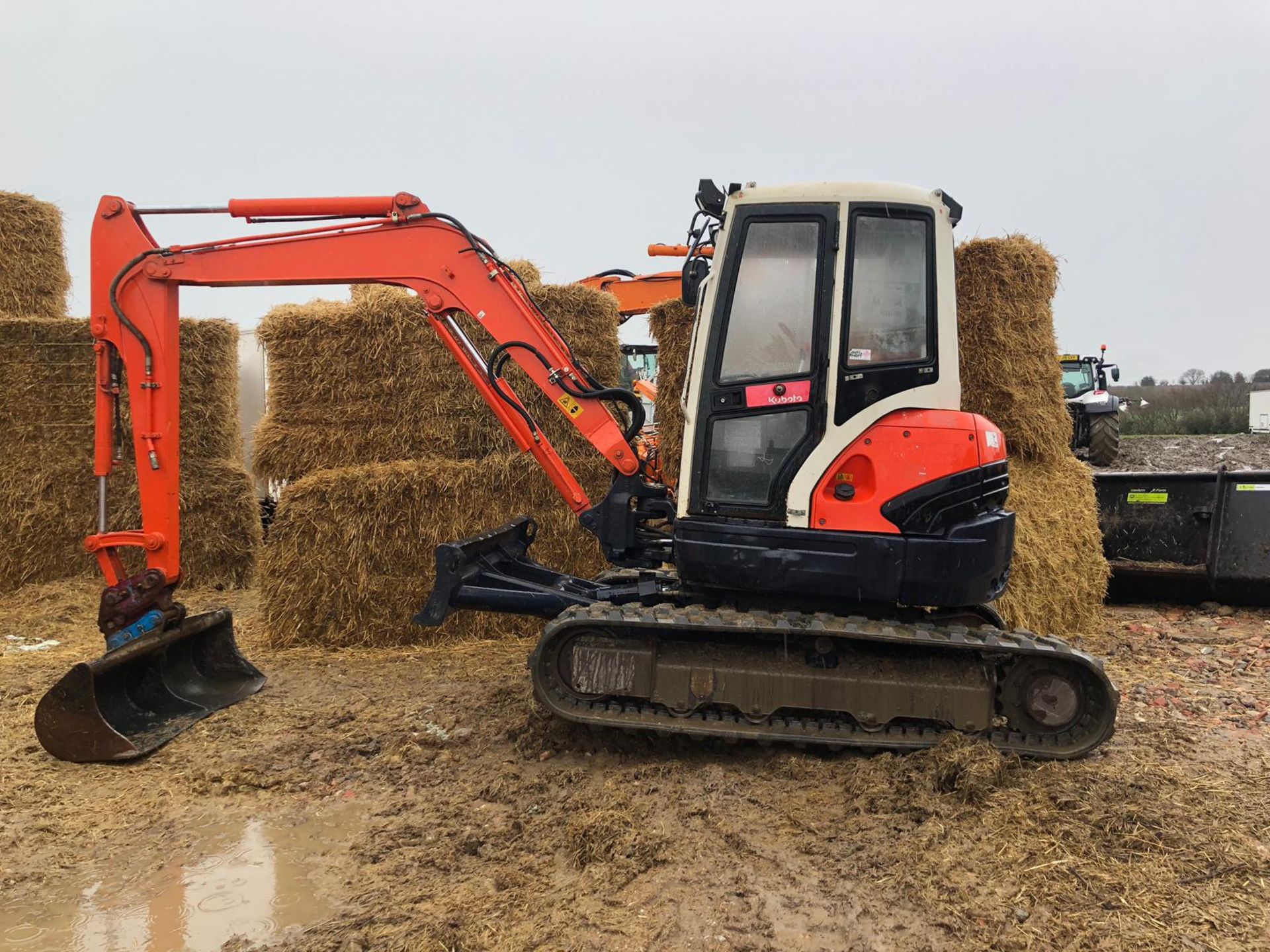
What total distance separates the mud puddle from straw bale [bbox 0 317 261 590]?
18.4 feet

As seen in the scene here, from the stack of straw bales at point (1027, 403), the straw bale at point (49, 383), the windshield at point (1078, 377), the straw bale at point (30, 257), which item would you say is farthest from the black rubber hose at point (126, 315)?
the windshield at point (1078, 377)

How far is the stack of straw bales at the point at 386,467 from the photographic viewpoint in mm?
6645

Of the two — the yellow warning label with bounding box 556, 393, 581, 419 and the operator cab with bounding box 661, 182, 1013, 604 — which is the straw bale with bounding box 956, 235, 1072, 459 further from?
the yellow warning label with bounding box 556, 393, 581, 419

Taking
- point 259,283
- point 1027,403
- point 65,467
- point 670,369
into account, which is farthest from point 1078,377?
point 65,467

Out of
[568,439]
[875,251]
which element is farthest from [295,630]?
[875,251]

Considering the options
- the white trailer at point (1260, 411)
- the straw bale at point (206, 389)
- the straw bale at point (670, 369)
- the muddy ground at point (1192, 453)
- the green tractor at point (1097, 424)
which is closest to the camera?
the straw bale at point (670, 369)

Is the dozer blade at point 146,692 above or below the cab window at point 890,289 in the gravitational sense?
below

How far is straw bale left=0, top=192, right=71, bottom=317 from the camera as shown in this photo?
9.02 metres

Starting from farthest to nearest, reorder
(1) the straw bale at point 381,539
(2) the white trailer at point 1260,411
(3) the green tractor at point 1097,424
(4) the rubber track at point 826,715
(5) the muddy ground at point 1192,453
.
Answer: (2) the white trailer at point 1260,411
(5) the muddy ground at point 1192,453
(3) the green tractor at point 1097,424
(1) the straw bale at point 381,539
(4) the rubber track at point 826,715

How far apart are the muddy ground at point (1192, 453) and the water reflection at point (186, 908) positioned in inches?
666

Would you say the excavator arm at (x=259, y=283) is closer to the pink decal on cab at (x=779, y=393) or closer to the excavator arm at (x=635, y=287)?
the pink decal on cab at (x=779, y=393)

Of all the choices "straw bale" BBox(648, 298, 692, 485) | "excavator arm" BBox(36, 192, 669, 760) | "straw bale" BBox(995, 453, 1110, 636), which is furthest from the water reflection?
"straw bale" BBox(995, 453, 1110, 636)

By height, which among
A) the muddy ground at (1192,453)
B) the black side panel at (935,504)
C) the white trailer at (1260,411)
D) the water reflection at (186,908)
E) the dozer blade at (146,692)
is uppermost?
the white trailer at (1260,411)

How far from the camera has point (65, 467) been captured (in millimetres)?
8281
